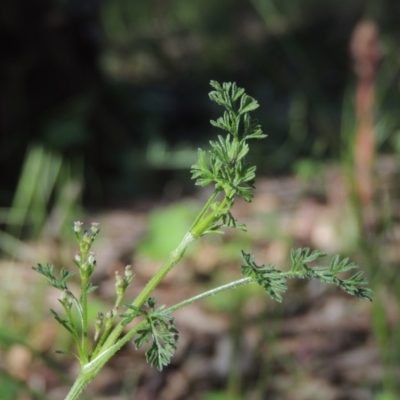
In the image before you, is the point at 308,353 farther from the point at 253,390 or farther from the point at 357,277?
the point at 357,277

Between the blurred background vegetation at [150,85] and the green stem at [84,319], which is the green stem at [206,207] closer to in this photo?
the green stem at [84,319]

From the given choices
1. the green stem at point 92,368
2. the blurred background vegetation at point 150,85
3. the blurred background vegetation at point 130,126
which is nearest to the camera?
the green stem at point 92,368

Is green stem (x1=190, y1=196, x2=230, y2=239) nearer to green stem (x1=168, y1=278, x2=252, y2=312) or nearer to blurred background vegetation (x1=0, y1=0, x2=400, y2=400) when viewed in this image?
green stem (x1=168, y1=278, x2=252, y2=312)

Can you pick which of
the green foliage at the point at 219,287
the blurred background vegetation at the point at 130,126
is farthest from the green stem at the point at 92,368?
the blurred background vegetation at the point at 130,126

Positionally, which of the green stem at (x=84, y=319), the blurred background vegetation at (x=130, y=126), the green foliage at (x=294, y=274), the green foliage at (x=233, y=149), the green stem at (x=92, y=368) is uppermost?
the blurred background vegetation at (x=130, y=126)

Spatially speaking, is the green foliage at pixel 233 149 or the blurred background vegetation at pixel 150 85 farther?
the blurred background vegetation at pixel 150 85

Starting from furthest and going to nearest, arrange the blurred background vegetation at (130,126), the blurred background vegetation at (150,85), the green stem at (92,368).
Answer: the blurred background vegetation at (150,85)
the blurred background vegetation at (130,126)
the green stem at (92,368)

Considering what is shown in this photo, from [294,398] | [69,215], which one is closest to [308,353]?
[294,398]

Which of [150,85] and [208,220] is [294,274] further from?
[150,85]
